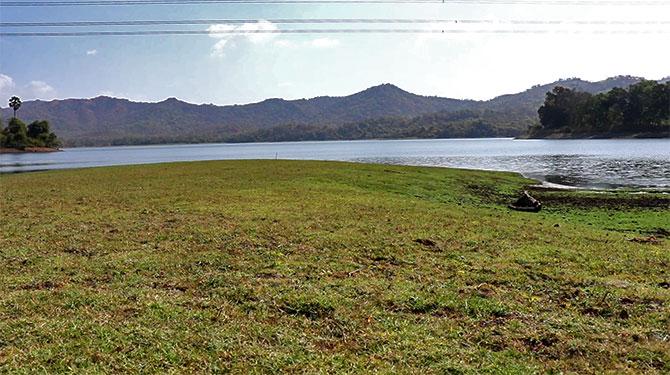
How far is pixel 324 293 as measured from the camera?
9.10 m

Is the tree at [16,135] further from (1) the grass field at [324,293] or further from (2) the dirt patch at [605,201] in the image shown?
(2) the dirt patch at [605,201]

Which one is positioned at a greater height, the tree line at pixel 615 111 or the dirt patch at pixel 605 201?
the tree line at pixel 615 111

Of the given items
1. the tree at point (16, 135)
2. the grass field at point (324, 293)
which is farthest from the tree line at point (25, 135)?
the grass field at point (324, 293)

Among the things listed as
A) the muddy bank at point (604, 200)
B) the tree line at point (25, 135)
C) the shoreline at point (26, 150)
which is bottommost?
the muddy bank at point (604, 200)

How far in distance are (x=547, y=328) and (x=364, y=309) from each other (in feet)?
9.45

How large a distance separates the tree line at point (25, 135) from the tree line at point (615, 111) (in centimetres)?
17268

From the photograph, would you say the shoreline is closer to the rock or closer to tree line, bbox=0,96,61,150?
tree line, bbox=0,96,61,150

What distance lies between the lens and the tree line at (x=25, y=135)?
150125 mm

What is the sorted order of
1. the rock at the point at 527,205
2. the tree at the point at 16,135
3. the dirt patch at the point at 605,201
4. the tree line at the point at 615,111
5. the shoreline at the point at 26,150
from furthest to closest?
the tree at the point at 16,135 → the shoreline at the point at 26,150 → the tree line at the point at 615,111 → the dirt patch at the point at 605,201 → the rock at the point at 527,205

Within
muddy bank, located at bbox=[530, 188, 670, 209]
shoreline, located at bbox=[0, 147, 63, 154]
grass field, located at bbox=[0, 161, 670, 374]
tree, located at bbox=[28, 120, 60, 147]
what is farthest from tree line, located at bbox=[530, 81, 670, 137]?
tree, located at bbox=[28, 120, 60, 147]

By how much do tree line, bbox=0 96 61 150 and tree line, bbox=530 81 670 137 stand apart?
173 m

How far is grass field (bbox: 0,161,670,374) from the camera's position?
6648 millimetres

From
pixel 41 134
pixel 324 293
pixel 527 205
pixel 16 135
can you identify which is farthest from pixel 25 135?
pixel 324 293

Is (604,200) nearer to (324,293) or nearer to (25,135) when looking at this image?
(324,293)
